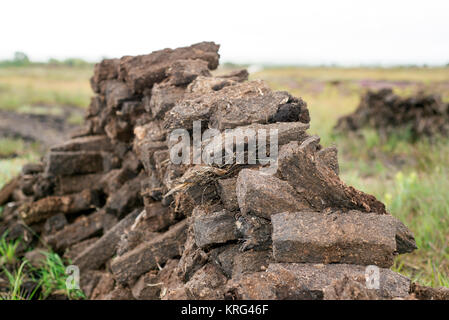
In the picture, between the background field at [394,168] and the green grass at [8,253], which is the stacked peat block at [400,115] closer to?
the background field at [394,168]

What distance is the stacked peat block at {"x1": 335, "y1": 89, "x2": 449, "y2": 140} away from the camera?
11617mm

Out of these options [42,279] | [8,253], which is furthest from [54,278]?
[8,253]

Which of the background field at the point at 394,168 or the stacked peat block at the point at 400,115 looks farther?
the stacked peat block at the point at 400,115

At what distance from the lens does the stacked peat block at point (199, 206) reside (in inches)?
80.5

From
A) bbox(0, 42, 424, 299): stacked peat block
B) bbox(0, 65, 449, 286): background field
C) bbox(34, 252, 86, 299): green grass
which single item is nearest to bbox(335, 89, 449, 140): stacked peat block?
bbox(0, 65, 449, 286): background field

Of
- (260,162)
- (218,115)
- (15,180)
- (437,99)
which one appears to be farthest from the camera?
(437,99)

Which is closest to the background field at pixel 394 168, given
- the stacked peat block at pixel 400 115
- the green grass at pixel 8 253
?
the stacked peat block at pixel 400 115

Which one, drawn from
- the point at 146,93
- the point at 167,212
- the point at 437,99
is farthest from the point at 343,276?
the point at 437,99

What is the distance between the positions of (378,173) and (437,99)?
513 centimetres

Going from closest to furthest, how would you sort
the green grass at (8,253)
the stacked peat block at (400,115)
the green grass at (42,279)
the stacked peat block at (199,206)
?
the stacked peat block at (199,206)
the green grass at (42,279)
the green grass at (8,253)
the stacked peat block at (400,115)

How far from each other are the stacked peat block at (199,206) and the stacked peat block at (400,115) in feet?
30.0

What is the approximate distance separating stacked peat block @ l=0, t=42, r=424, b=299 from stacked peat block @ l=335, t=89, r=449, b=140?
30.0 ft

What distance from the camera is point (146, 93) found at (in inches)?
168
